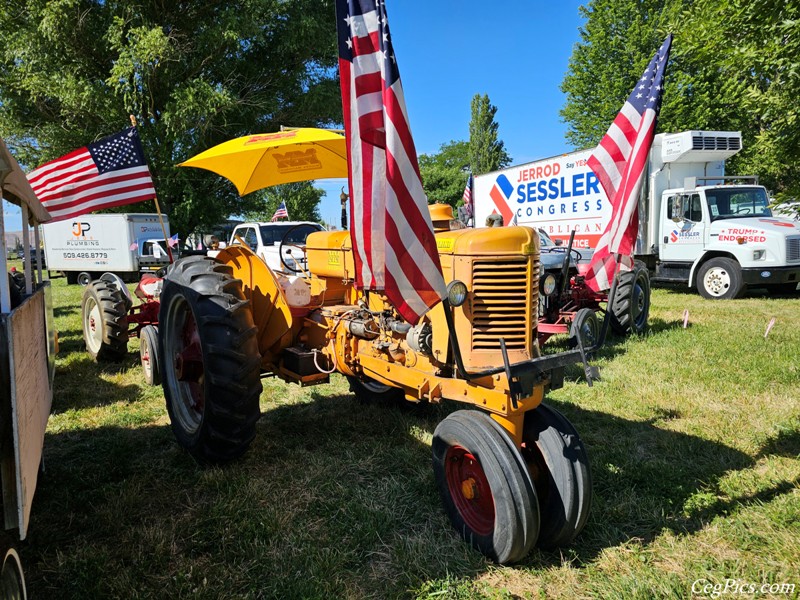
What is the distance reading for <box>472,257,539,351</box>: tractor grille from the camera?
8.74 feet

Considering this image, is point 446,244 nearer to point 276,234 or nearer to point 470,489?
point 470,489

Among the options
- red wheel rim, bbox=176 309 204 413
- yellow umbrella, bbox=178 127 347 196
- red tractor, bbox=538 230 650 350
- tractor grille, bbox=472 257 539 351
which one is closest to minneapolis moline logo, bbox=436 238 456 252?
tractor grille, bbox=472 257 539 351

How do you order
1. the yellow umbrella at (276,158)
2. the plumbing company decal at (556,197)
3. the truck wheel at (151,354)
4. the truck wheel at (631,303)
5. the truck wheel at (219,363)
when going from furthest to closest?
the plumbing company decal at (556,197) → the truck wheel at (631,303) → the yellow umbrella at (276,158) → the truck wheel at (151,354) → the truck wheel at (219,363)

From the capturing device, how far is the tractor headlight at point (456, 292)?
8.61 feet

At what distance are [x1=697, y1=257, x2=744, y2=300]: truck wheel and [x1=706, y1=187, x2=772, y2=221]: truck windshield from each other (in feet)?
3.07

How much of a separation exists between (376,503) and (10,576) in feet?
5.72

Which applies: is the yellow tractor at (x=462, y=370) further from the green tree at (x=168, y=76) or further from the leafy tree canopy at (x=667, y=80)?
the green tree at (x=168, y=76)

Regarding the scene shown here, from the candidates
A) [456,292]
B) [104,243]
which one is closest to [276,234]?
[104,243]

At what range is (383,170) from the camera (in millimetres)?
2461

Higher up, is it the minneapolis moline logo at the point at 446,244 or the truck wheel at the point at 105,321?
the minneapolis moline logo at the point at 446,244

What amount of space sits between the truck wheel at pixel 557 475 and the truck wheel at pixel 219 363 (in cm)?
161

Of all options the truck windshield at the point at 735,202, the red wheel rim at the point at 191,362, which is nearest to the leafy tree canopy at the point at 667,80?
the truck windshield at the point at 735,202

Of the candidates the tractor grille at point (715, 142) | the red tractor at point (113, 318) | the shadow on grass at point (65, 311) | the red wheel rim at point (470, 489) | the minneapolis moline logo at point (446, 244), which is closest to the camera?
the red wheel rim at point (470, 489)

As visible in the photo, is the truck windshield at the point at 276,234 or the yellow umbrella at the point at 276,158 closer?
the yellow umbrella at the point at 276,158
